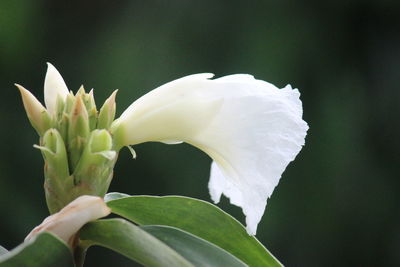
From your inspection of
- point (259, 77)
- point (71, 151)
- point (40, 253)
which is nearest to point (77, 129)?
point (71, 151)

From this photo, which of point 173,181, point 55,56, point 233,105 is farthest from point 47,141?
point 55,56

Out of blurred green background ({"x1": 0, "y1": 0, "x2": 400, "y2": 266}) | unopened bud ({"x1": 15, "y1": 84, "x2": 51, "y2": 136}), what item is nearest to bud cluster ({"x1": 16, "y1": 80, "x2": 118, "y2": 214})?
unopened bud ({"x1": 15, "y1": 84, "x2": 51, "y2": 136})

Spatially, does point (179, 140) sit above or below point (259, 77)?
above

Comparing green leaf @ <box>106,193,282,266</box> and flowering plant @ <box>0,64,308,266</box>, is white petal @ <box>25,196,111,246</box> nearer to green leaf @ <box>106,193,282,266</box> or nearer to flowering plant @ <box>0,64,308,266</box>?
flowering plant @ <box>0,64,308,266</box>

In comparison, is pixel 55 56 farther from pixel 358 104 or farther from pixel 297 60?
pixel 358 104

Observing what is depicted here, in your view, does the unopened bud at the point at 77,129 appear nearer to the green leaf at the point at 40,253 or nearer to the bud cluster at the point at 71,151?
the bud cluster at the point at 71,151

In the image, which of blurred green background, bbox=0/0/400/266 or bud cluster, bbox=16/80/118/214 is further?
blurred green background, bbox=0/0/400/266

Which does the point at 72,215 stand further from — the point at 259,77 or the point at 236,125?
the point at 259,77
